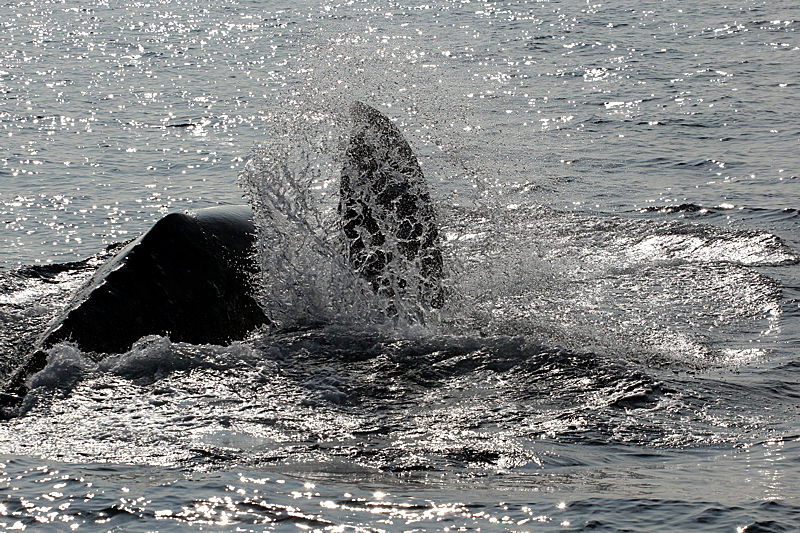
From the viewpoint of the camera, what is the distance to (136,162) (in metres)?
15.7

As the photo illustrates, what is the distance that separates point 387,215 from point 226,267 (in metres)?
1.86

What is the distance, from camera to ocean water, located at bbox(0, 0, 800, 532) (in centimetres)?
483

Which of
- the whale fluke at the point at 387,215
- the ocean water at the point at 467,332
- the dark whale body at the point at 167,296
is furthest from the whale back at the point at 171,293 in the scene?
the whale fluke at the point at 387,215

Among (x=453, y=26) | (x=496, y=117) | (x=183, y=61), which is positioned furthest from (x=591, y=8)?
(x=496, y=117)

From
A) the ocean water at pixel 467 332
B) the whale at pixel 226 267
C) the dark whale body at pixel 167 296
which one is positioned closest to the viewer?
the ocean water at pixel 467 332

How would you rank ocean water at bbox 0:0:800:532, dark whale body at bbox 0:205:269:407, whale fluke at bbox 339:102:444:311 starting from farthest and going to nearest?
whale fluke at bbox 339:102:444:311, dark whale body at bbox 0:205:269:407, ocean water at bbox 0:0:800:532

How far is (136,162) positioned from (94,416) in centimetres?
1017

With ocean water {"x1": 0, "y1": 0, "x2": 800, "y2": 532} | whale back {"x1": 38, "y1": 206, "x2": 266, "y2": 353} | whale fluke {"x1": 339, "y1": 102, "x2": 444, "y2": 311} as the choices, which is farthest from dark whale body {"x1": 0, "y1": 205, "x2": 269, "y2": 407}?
whale fluke {"x1": 339, "y1": 102, "x2": 444, "y2": 311}

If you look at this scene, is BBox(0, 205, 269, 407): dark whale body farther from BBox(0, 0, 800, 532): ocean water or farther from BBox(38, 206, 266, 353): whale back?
BBox(0, 0, 800, 532): ocean water

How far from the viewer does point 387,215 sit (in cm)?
Answer: 937

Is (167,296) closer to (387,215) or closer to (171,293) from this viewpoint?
(171,293)

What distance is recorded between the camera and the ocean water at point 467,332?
483 centimetres

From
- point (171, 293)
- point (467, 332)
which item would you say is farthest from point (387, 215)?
point (171, 293)

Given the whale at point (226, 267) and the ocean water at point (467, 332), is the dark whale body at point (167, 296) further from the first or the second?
the ocean water at point (467, 332)
